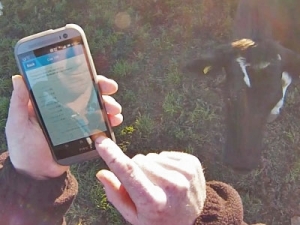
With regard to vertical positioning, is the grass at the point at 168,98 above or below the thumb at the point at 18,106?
below

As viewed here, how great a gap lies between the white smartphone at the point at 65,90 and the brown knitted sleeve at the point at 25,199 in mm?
84

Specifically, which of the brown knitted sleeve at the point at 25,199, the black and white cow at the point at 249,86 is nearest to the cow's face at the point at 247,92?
the black and white cow at the point at 249,86

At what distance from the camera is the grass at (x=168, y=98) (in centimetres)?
288

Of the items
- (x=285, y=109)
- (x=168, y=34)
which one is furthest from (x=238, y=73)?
(x=168, y=34)

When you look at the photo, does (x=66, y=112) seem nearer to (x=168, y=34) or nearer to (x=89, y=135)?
(x=89, y=135)

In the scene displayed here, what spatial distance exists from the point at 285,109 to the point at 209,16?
0.98 m

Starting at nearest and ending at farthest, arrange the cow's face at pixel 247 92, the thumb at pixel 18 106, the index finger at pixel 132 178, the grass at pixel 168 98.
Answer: the index finger at pixel 132 178 < the thumb at pixel 18 106 < the cow's face at pixel 247 92 < the grass at pixel 168 98

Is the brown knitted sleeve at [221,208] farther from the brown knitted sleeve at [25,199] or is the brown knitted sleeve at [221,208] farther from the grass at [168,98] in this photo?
the grass at [168,98]

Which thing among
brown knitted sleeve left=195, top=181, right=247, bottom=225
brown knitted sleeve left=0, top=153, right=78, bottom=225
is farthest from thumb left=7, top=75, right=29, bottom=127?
brown knitted sleeve left=195, top=181, right=247, bottom=225

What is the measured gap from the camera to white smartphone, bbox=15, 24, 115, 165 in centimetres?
120

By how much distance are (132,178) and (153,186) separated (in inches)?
2.2

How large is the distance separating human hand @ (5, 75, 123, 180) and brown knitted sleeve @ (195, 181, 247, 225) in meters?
0.31

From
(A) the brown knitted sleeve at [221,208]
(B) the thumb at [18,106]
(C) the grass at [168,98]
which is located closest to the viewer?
(A) the brown knitted sleeve at [221,208]

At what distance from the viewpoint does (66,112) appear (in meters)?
1.25
